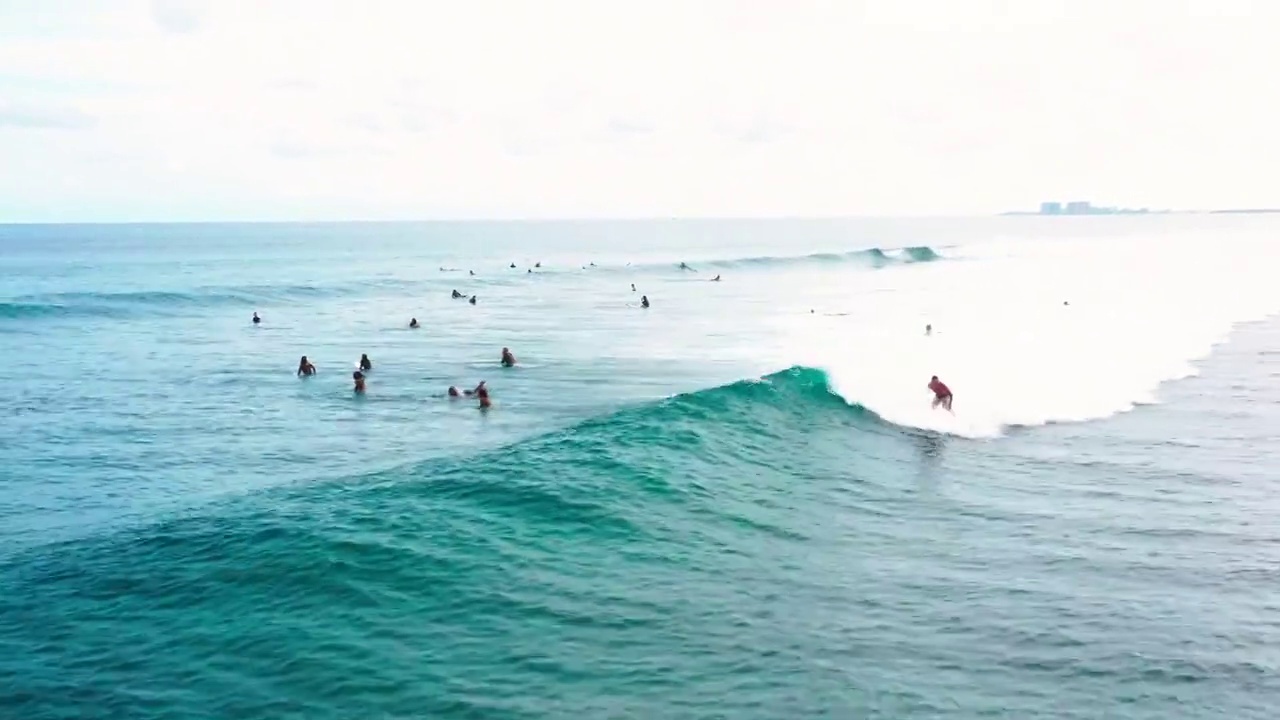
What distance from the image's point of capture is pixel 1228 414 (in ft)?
108

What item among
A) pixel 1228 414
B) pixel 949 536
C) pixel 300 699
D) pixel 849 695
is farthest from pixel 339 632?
pixel 1228 414

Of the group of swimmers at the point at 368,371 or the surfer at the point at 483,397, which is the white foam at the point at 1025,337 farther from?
the group of swimmers at the point at 368,371

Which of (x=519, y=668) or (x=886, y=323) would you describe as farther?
(x=886, y=323)

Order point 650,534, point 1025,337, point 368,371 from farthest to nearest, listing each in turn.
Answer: point 1025,337 < point 368,371 < point 650,534

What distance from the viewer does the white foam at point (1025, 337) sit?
34844 mm

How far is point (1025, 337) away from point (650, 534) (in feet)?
121

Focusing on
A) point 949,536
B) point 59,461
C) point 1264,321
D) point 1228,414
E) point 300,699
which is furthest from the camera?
point 1264,321

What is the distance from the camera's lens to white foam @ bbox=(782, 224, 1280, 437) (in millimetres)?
34844

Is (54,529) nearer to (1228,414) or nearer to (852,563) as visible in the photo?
(852,563)

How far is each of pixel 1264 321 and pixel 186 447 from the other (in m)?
55.9

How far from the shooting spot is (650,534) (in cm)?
2075

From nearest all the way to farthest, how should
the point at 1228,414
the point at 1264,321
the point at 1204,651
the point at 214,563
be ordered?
the point at 1204,651
the point at 214,563
the point at 1228,414
the point at 1264,321

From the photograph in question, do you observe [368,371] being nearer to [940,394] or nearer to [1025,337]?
[940,394]

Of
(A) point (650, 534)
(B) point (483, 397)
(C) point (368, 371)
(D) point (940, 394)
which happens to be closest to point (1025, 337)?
(D) point (940, 394)
